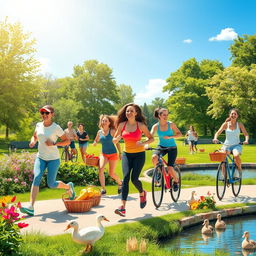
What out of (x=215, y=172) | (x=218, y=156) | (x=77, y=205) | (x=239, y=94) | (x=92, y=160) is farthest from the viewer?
(x=239, y=94)

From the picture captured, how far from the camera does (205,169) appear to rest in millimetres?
19031

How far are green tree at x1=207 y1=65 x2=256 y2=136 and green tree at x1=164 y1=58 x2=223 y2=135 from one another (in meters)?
6.29

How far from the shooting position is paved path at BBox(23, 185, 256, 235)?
667 centimetres

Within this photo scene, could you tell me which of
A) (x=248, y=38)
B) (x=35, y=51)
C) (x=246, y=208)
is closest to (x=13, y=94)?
(x=35, y=51)

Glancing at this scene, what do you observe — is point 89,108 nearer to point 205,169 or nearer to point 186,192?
point 205,169

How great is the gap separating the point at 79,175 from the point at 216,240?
6259mm

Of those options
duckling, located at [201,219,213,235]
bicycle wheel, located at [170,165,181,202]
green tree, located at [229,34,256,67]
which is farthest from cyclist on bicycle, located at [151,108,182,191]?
green tree, located at [229,34,256,67]

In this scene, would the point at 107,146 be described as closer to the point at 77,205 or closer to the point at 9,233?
the point at 77,205

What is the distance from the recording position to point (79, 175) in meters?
11.8

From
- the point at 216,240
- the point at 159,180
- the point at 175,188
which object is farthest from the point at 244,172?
the point at 216,240

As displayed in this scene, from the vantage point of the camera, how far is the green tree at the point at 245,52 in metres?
57.1

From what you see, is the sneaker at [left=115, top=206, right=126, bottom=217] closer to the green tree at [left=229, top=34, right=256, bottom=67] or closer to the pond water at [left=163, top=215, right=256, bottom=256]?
the pond water at [left=163, top=215, right=256, bottom=256]

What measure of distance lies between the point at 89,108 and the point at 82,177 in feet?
182

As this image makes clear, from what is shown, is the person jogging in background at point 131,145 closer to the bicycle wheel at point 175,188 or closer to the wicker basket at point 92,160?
the bicycle wheel at point 175,188
